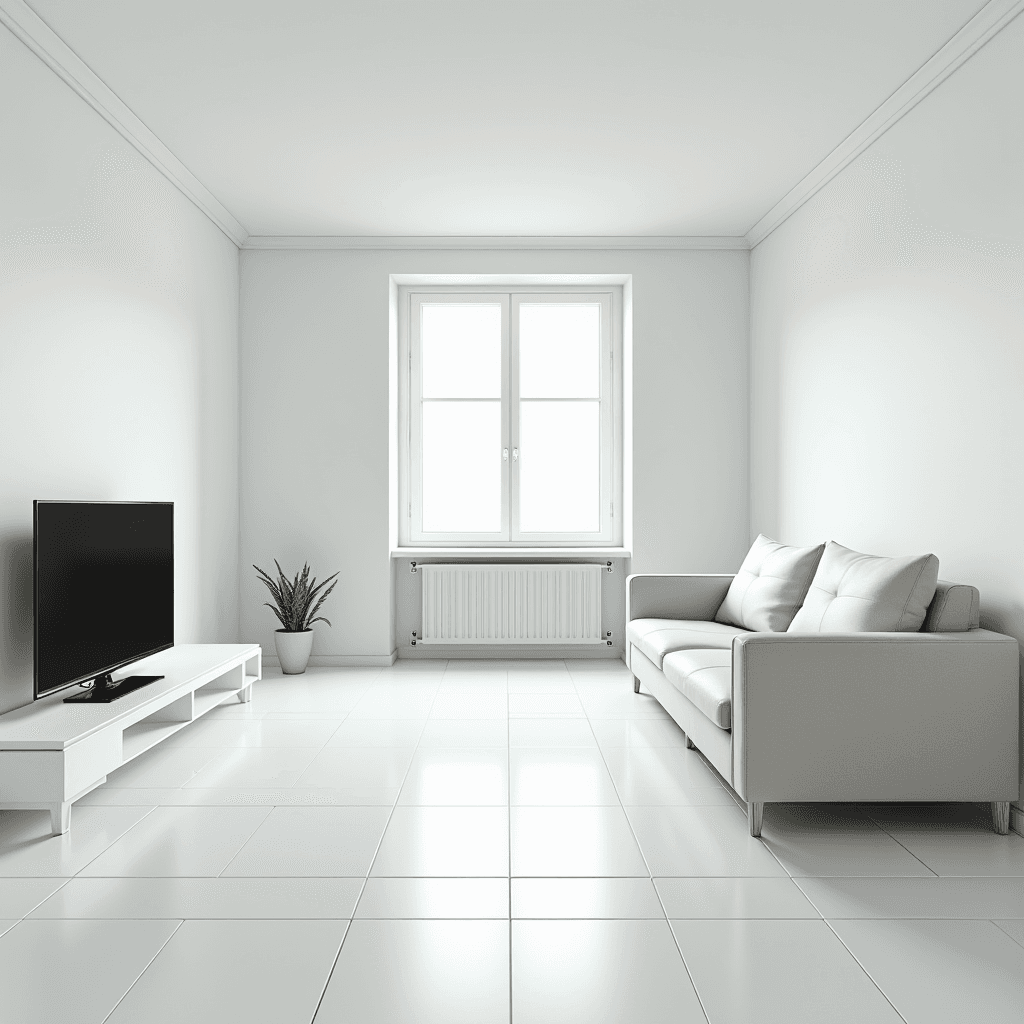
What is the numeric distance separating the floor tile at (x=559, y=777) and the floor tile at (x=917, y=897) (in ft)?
2.97

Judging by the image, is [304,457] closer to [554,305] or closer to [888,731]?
[554,305]

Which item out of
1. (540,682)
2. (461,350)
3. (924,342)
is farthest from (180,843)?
(461,350)

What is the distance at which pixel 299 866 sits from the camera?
259 cm

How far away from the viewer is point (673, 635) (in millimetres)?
4258

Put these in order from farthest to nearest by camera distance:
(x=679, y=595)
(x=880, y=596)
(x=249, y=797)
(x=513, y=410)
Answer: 1. (x=513, y=410)
2. (x=679, y=595)
3. (x=249, y=797)
4. (x=880, y=596)

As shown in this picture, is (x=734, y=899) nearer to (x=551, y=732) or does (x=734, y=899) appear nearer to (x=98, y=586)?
(x=551, y=732)

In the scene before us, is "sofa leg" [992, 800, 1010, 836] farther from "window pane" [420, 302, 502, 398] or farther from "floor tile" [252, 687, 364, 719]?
"window pane" [420, 302, 502, 398]

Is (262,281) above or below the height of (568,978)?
above

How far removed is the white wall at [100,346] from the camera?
3.19 m

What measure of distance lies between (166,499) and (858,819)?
142 inches

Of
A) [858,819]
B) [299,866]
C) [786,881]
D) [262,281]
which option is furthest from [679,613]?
[262,281]

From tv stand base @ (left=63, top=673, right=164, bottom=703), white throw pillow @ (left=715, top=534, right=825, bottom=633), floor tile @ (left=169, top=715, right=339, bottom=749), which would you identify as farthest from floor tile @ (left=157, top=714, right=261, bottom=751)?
white throw pillow @ (left=715, top=534, right=825, bottom=633)

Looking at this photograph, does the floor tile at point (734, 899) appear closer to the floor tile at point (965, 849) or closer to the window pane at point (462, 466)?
the floor tile at point (965, 849)

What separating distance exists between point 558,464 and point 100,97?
11.9 ft
